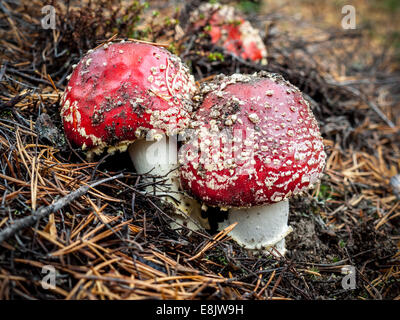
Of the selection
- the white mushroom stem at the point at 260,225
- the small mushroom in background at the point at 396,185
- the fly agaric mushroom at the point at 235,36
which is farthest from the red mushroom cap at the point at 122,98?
the small mushroom in background at the point at 396,185

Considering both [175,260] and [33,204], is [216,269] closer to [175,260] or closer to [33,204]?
[175,260]

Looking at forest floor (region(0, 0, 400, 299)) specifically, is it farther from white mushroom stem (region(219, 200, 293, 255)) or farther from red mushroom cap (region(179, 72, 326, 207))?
red mushroom cap (region(179, 72, 326, 207))

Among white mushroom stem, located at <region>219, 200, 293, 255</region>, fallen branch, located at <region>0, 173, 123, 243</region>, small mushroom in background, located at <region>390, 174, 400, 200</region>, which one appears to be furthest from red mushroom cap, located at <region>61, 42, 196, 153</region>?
small mushroom in background, located at <region>390, 174, 400, 200</region>

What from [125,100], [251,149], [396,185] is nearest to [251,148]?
[251,149]

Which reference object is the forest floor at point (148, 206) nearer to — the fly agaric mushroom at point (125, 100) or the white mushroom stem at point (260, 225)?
the white mushroom stem at point (260, 225)
